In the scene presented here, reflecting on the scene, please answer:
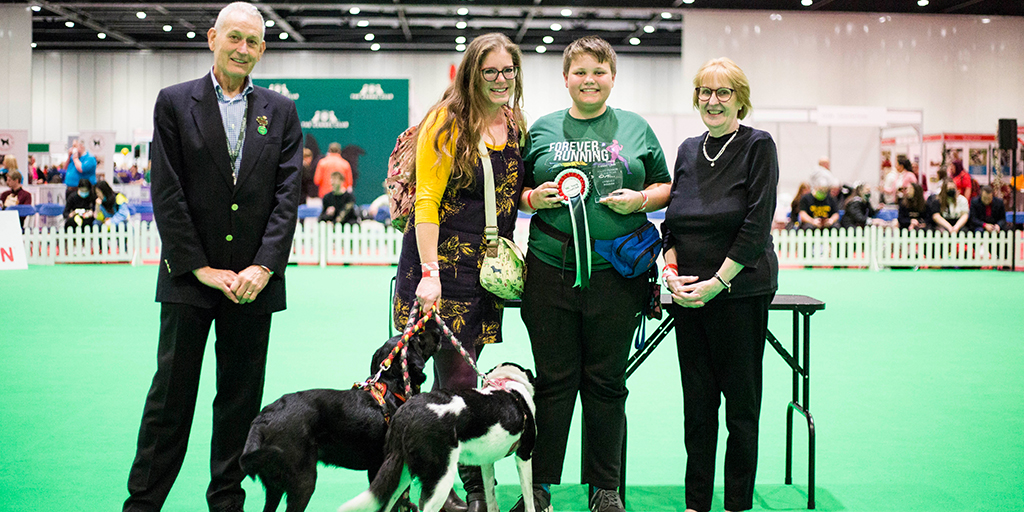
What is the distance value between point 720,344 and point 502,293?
0.77 meters

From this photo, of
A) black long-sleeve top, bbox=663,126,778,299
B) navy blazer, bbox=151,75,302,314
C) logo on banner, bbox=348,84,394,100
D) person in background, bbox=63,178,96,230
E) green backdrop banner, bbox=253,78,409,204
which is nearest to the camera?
navy blazer, bbox=151,75,302,314

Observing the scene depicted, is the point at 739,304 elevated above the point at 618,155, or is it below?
below

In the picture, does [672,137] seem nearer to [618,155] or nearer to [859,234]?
[859,234]

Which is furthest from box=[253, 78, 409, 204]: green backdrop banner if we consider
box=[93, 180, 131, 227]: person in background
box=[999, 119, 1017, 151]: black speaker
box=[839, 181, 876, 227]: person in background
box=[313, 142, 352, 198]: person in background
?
box=[999, 119, 1017, 151]: black speaker

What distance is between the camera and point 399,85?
16484mm

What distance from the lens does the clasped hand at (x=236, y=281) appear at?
2.44 metres

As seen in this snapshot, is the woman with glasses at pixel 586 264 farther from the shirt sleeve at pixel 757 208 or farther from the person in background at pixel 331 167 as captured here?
the person in background at pixel 331 167

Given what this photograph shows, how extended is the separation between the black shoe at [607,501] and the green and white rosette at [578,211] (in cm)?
75

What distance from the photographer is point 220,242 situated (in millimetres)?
2498

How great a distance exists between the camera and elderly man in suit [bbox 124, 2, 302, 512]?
8.02 ft

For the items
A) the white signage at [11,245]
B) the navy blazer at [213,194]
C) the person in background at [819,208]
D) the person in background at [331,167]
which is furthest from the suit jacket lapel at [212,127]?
the person in background at [819,208]

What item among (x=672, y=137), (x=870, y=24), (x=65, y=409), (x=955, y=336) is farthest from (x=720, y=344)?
(x=870, y=24)

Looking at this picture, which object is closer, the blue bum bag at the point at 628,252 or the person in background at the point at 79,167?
the blue bum bag at the point at 628,252

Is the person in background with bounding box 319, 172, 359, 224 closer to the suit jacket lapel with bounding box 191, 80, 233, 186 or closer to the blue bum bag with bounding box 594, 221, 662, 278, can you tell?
A: the suit jacket lapel with bounding box 191, 80, 233, 186
